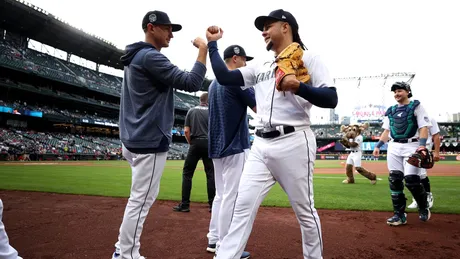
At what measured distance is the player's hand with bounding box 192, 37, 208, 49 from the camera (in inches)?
100

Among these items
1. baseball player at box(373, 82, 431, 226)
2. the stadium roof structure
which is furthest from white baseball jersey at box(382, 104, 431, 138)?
the stadium roof structure

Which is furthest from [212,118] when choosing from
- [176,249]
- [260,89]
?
[176,249]

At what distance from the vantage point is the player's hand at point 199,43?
2547mm

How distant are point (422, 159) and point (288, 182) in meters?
3.14

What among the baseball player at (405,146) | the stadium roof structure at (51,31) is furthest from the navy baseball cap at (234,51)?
the stadium roof structure at (51,31)

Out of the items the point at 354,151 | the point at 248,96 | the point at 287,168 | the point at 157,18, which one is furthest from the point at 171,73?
the point at 354,151

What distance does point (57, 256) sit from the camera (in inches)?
115

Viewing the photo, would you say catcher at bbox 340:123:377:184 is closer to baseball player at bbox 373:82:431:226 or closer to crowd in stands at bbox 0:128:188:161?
baseball player at bbox 373:82:431:226

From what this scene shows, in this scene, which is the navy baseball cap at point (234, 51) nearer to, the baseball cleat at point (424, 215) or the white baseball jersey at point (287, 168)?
the white baseball jersey at point (287, 168)

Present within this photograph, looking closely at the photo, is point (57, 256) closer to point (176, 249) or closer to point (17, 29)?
point (176, 249)

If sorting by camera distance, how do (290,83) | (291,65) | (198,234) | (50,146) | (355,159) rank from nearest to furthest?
(290,83), (291,65), (198,234), (355,159), (50,146)

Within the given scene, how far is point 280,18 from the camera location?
7.68 feet

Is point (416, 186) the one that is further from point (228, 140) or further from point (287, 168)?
point (287, 168)

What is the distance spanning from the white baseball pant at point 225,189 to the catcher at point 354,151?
761 cm
